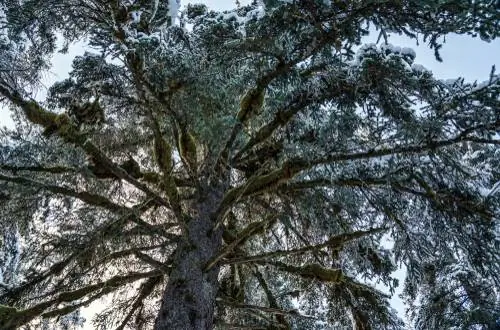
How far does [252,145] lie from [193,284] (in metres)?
2.06

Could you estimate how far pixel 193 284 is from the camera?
4445 mm

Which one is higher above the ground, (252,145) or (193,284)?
(252,145)

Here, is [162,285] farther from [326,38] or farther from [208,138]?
[326,38]

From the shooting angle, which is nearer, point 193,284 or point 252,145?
point 193,284

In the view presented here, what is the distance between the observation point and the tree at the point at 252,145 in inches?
161

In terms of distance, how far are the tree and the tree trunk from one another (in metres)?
0.02

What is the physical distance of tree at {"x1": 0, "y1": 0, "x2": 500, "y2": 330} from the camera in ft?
13.4

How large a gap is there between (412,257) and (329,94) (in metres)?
2.42

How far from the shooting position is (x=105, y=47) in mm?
4508

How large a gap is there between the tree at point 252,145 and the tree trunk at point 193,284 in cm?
2

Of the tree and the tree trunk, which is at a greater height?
the tree

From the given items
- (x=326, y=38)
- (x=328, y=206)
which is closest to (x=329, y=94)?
(x=326, y=38)

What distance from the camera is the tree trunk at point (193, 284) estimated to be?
4.15 m

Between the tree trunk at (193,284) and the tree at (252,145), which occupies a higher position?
the tree at (252,145)
